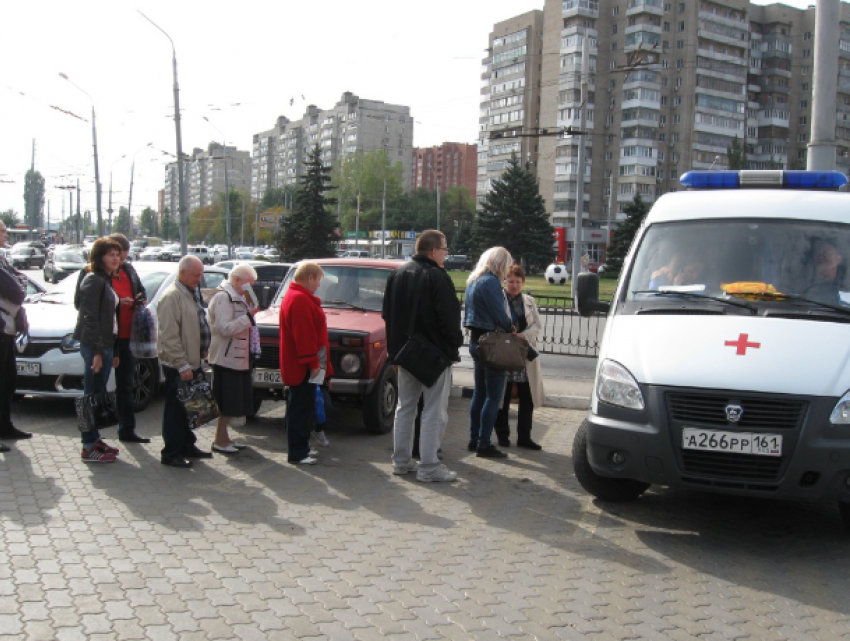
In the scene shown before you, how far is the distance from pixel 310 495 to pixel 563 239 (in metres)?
71.7

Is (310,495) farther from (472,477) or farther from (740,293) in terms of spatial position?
Answer: (740,293)

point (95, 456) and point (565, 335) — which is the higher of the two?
point (565, 335)

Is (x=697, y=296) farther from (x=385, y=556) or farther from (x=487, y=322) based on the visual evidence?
(x=385, y=556)

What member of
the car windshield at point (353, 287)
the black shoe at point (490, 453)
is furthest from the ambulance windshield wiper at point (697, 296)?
the car windshield at point (353, 287)

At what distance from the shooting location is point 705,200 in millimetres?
6660

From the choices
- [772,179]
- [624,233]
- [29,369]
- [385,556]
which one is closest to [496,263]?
[772,179]

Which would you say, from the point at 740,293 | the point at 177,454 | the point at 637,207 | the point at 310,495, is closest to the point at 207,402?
the point at 177,454

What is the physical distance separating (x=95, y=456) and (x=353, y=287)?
11.9 ft

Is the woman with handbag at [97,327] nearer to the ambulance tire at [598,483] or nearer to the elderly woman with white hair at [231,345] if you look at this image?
the elderly woman with white hair at [231,345]

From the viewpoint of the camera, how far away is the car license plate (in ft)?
28.9

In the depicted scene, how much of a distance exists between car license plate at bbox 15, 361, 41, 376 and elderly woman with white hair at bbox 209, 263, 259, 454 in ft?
7.96

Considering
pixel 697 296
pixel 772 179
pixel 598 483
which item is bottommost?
pixel 598 483

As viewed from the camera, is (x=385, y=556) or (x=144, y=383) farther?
(x=144, y=383)

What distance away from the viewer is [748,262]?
6082mm
